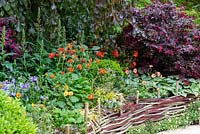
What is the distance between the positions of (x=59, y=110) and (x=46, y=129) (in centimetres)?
32

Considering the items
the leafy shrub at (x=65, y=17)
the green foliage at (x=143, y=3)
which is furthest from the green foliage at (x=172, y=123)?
the green foliage at (x=143, y=3)

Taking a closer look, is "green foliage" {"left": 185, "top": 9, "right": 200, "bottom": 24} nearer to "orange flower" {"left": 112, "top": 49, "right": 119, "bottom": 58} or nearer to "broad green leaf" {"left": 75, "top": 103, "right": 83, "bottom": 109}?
"orange flower" {"left": 112, "top": 49, "right": 119, "bottom": 58}

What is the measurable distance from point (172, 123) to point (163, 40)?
3.32 ft

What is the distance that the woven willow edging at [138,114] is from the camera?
428cm

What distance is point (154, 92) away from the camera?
16.5 feet

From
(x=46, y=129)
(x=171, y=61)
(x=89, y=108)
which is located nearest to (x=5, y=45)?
(x=89, y=108)

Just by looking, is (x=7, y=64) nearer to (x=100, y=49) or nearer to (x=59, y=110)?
(x=59, y=110)

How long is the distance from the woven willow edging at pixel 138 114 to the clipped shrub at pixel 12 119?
4.19 ft

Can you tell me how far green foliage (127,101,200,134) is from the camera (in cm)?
459

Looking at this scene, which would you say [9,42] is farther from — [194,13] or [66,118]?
[194,13]

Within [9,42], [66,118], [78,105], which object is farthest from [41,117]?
[9,42]

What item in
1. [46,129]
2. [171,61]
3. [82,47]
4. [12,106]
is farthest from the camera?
[171,61]

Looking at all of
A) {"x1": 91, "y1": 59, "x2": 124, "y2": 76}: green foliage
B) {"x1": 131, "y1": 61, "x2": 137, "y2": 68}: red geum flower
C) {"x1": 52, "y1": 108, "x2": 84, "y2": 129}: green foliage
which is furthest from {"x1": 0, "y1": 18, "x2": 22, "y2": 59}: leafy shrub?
{"x1": 131, "y1": 61, "x2": 137, "y2": 68}: red geum flower

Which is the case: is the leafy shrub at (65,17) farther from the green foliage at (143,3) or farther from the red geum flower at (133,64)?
the green foliage at (143,3)
